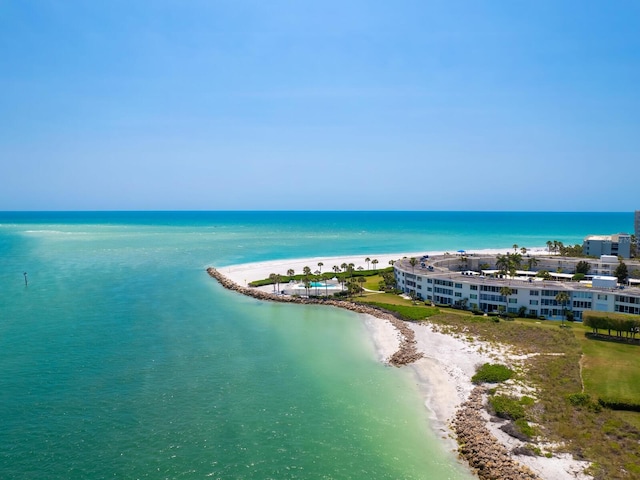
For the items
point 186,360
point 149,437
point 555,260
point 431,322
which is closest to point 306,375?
point 186,360

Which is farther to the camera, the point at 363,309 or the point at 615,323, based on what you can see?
the point at 363,309

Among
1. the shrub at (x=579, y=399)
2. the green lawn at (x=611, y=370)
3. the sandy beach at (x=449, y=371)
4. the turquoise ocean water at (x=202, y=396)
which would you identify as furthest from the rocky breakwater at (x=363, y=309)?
the green lawn at (x=611, y=370)

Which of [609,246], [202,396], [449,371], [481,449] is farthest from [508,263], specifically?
[202,396]

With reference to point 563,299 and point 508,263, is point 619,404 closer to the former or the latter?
point 563,299

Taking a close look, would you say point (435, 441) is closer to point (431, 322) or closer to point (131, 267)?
point (431, 322)

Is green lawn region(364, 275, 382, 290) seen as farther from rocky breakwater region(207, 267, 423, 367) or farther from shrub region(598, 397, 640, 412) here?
shrub region(598, 397, 640, 412)

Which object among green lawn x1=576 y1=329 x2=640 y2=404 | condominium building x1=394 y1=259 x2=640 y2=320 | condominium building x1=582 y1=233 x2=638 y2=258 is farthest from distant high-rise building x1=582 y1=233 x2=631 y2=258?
green lawn x1=576 y1=329 x2=640 y2=404
